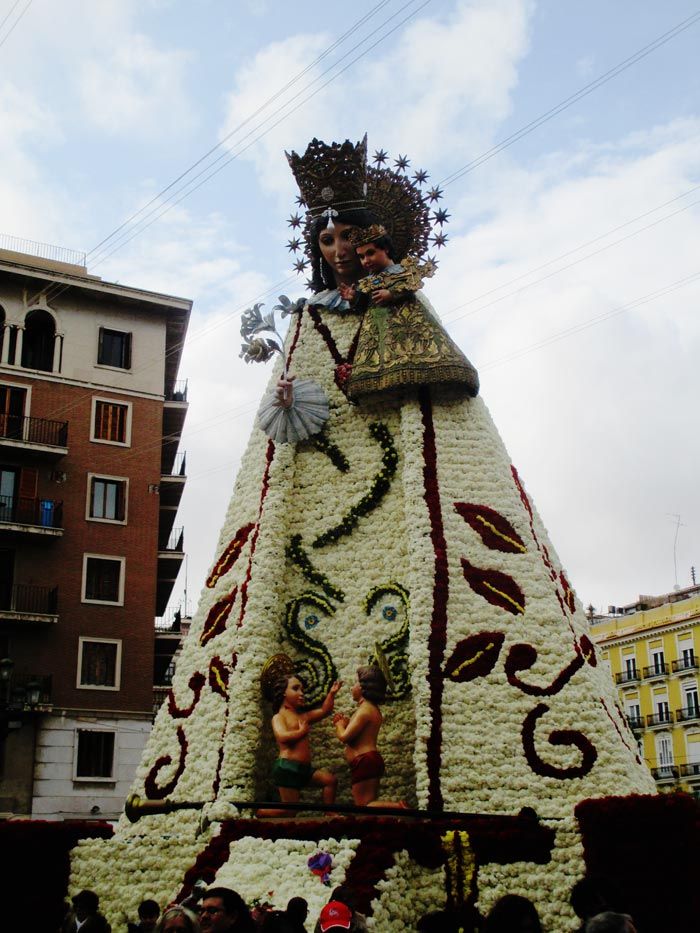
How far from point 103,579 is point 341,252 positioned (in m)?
14.8

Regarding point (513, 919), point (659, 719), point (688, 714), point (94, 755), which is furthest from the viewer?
point (659, 719)

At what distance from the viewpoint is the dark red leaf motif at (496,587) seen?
12297 mm

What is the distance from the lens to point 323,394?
14289 millimetres

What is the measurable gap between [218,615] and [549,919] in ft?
17.8

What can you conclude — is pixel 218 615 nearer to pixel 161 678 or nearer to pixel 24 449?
pixel 24 449

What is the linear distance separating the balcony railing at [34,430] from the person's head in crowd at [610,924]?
24.4 metres

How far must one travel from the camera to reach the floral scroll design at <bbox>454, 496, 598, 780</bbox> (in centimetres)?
1144

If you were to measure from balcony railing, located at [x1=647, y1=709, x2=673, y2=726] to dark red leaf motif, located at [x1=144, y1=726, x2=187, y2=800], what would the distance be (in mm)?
28647

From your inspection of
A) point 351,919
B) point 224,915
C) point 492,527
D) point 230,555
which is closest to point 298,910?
point 351,919

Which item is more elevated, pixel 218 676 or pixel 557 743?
pixel 218 676

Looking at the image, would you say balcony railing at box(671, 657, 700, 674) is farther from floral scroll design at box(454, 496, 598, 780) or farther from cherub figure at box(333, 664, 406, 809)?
cherub figure at box(333, 664, 406, 809)

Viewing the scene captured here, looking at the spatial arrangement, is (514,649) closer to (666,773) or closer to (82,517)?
(82,517)

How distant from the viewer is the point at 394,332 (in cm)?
1403

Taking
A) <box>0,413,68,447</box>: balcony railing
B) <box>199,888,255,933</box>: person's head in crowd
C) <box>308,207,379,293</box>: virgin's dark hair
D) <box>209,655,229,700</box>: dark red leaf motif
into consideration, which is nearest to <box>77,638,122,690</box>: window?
<box>0,413,68,447</box>: balcony railing
